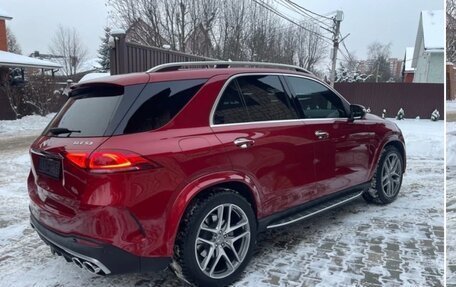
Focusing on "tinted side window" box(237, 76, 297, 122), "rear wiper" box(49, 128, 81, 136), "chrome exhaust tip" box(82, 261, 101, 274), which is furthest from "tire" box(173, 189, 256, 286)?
"rear wiper" box(49, 128, 81, 136)

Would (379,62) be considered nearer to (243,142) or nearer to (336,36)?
(336,36)

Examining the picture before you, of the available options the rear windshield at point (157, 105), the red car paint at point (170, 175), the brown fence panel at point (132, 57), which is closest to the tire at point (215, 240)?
the red car paint at point (170, 175)

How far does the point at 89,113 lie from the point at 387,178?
12.7 feet

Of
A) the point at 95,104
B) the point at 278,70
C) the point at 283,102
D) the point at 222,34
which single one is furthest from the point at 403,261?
the point at 222,34

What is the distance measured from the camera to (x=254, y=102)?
3.61 m

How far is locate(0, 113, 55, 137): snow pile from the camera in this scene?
15.8 m

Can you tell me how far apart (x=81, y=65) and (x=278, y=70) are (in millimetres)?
62642

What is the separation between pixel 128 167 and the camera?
2662 millimetres

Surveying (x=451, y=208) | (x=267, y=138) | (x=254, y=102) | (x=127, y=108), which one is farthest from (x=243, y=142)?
(x=451, y=208)

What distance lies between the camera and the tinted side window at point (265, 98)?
3.56 m

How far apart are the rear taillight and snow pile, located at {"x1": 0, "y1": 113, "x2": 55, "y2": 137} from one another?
45.9 ft

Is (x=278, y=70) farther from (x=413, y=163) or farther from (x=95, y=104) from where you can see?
(x=413, y=163)

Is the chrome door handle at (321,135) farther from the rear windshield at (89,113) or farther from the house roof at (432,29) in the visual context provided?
the house roof at (432,29)

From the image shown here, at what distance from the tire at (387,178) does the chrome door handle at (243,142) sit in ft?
7.88
